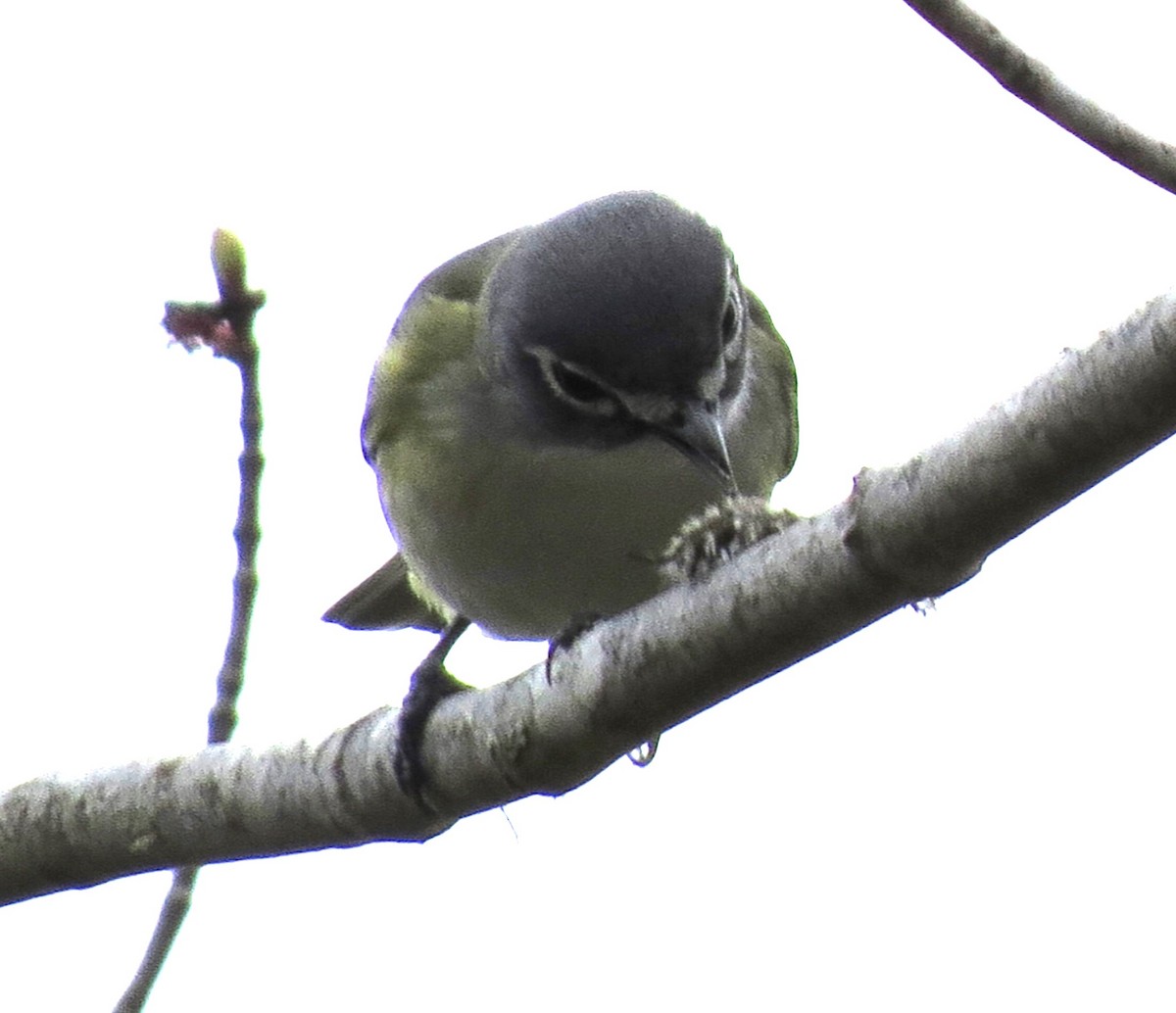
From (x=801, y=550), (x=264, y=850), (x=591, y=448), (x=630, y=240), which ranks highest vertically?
(x=630, y=240)

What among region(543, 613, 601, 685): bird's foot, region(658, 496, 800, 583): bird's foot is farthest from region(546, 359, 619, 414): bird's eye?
region(658, 496, 800, 583): bird's foot

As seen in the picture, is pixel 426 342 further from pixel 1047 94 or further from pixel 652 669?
pixel 1047 94

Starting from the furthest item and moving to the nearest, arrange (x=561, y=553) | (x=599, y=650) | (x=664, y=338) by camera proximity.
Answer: (x=561, y=553) < (x=664, y=338) < (x=599, y=650)

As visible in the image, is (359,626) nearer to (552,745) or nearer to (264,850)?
(264,850)

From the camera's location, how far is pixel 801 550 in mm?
2279

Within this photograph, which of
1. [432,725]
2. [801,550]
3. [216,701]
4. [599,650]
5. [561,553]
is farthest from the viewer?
[561,553]

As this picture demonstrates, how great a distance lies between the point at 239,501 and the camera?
3.03 m

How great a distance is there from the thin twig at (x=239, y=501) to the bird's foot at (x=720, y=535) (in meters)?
0.76

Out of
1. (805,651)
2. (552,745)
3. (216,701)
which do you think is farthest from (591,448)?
(805,651)

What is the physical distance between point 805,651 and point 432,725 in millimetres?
820

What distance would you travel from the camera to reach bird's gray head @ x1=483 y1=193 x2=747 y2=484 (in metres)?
3.75

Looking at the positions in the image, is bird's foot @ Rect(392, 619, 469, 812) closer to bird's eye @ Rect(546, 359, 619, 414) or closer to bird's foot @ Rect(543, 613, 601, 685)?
bird's foot @ Rect(543, 613, 601, 685)

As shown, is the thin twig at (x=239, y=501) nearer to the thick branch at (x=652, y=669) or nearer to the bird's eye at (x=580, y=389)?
the thick branch at (x=652, y=669)

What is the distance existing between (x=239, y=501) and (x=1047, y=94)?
1493 mm
